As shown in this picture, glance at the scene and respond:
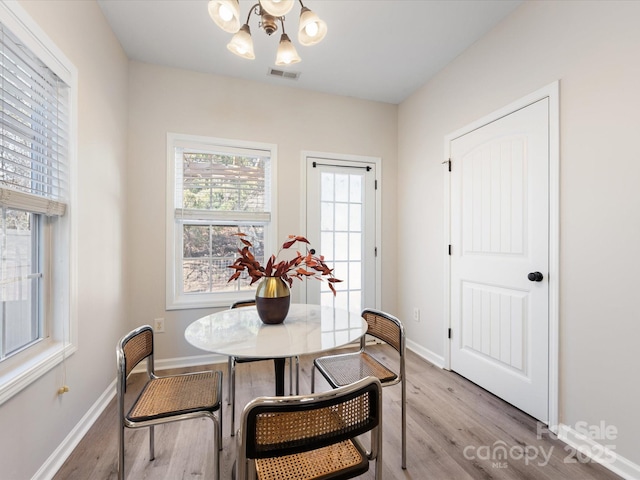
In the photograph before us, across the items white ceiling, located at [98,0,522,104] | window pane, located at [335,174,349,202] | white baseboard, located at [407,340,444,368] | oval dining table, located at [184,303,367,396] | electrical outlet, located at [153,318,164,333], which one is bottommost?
white baseboard, located at [407,340,444,368]

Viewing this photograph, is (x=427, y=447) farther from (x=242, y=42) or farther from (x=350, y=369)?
(x=242, y=42)

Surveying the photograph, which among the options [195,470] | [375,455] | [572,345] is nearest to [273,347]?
[375,455]

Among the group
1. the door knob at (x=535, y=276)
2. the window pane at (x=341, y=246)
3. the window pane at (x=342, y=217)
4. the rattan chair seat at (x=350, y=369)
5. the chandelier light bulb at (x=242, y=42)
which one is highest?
the chandelier light bulb at (x=242, y=42)

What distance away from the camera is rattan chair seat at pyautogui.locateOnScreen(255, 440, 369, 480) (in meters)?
0.99

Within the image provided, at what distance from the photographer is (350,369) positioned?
1675mm

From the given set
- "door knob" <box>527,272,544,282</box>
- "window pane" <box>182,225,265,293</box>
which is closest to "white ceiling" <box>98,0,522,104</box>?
"window pane" <box>182,225,265,293</box>

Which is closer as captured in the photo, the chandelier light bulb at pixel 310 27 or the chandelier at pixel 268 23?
the chandelier at pixel 268 23

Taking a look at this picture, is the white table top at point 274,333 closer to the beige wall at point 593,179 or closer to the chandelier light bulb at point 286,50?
the beige wall at point 593,179

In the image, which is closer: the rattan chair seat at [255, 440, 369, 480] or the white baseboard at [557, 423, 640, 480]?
the rattan chair seat at [255, 440, 369, 480]

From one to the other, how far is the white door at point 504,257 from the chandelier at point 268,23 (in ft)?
4.98

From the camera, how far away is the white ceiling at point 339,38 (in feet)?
6.74

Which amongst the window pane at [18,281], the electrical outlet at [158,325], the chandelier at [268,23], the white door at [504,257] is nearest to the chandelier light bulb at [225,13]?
the chandelier at [268,23]

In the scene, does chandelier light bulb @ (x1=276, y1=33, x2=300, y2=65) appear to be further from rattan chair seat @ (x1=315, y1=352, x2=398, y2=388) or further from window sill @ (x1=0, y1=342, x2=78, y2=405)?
window sill @ (x1=0, y1=342, x2=78, y2=405)

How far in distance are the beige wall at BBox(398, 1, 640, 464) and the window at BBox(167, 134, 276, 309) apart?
217 cm
